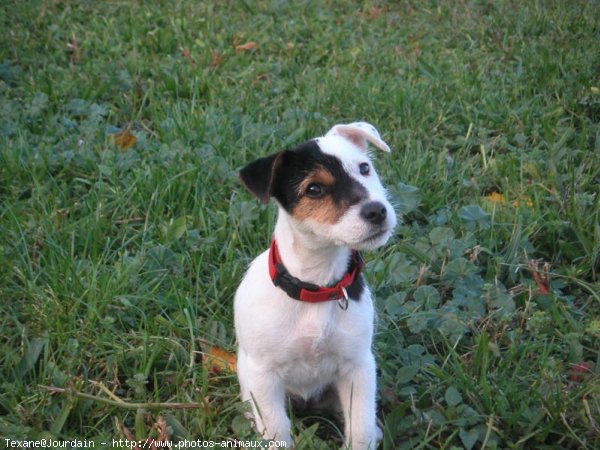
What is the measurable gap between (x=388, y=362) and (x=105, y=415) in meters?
1.25

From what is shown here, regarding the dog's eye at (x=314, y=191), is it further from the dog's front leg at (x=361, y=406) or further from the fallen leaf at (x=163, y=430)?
the fallen leaf at (x=163, y=430)

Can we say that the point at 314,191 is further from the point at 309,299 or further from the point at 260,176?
the point at 309,299

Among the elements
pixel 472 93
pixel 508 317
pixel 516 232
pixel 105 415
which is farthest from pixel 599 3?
pixel 105 415

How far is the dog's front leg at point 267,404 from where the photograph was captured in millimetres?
2926

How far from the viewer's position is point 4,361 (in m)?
3.43

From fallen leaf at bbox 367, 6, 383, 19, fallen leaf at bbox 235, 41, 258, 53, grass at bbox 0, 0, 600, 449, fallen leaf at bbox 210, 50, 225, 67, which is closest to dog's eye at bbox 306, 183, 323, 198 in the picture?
grass at bbox 0, 0, 600, 449

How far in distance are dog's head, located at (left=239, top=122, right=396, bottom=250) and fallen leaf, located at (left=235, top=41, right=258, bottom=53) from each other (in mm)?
3872

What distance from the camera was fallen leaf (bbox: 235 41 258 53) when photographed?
6.62 meters

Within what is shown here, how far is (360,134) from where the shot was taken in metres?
3.24

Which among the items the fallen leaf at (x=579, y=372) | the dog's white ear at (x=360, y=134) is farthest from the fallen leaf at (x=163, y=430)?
the fallen leaf at (x=579, y=372)

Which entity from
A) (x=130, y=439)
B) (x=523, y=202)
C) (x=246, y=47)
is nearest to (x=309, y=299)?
(x=130, y=439)

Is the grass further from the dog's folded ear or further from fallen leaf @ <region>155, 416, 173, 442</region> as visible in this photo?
the dog's folded ear

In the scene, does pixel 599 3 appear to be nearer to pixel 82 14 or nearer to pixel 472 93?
pixel 472 93

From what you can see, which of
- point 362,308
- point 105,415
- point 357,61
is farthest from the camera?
point 357,61
